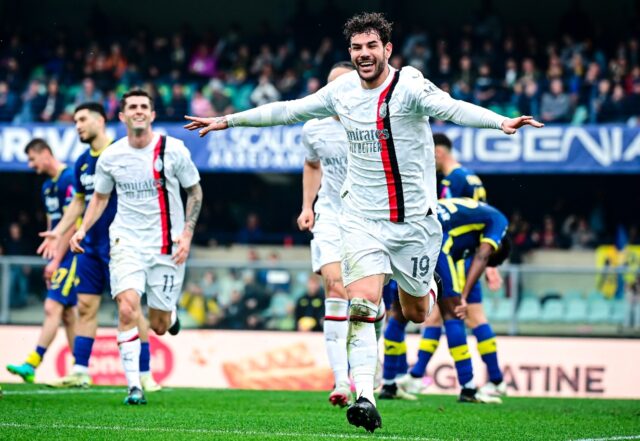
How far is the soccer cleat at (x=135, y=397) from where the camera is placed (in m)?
9.18

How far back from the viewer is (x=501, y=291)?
15867 millimetres

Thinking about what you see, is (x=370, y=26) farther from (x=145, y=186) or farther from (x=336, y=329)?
(x=145, y=186)

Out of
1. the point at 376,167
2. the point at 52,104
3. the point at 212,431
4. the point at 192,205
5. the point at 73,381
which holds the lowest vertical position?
the point at 73,381

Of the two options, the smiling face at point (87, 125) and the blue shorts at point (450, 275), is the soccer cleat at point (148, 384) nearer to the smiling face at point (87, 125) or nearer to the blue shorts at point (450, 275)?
the smiling face at point (87, 125)

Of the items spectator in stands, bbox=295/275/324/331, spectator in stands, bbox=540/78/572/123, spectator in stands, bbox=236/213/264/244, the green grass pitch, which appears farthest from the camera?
spectator in stands, bbox=236/213/264/244

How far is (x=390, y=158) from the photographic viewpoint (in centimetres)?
730

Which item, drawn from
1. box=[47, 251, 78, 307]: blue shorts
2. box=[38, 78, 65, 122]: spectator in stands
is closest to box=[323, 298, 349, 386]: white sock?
box=[47, 251, 78, 307]: blue shorts

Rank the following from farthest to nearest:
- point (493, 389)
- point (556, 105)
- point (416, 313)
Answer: point (556, 105) < point (493, 389) < point (416, 313)

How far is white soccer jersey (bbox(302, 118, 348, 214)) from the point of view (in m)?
9.40

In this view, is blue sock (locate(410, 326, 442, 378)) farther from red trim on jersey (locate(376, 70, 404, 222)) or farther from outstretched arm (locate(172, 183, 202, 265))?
red trim on jersey (locate(376, 70, 404, 222))

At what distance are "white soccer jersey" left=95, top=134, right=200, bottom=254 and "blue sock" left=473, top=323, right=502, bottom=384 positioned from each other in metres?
3.08

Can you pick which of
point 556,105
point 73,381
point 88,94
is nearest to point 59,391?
point 73,381

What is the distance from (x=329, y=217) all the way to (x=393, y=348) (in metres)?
1.72

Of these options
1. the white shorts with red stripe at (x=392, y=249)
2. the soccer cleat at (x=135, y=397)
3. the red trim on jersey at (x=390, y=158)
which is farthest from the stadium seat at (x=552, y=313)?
the red trim on jersey at (x=390, y=158)
